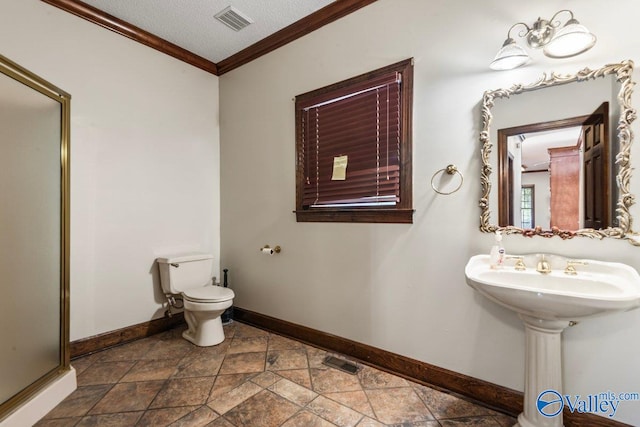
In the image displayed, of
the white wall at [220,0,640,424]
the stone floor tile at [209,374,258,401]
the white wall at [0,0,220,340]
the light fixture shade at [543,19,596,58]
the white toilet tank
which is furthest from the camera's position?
the white toilet tank

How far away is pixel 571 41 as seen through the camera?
132cm

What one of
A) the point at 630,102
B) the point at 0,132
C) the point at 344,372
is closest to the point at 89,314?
the point at 0,132

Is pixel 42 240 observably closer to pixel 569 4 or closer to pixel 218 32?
pixel 218 32

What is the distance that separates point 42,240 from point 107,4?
1771 millimetres

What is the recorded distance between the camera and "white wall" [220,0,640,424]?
1.39 meters

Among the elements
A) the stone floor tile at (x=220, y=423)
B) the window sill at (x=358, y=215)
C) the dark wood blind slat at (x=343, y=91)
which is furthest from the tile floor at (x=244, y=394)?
the dark wood blind slat at (x=343, y=91)

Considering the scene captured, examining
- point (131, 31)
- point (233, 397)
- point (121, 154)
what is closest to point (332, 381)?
point (233, 397)

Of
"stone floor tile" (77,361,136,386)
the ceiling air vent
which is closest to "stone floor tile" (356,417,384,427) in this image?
"stone floor tile" (77,361,136,386)

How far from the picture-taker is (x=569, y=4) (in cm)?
143

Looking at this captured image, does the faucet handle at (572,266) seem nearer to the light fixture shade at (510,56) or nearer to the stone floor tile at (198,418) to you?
the light fixture shade at (510,56)

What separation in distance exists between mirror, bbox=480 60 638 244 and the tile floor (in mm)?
1064

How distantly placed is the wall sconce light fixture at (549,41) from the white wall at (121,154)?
8.41 feet

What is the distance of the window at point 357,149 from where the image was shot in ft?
6.33

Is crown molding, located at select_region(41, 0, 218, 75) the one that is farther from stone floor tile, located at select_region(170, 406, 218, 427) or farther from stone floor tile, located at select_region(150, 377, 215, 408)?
stone floor tile, located at select_region(170, 406, 218, 427)
